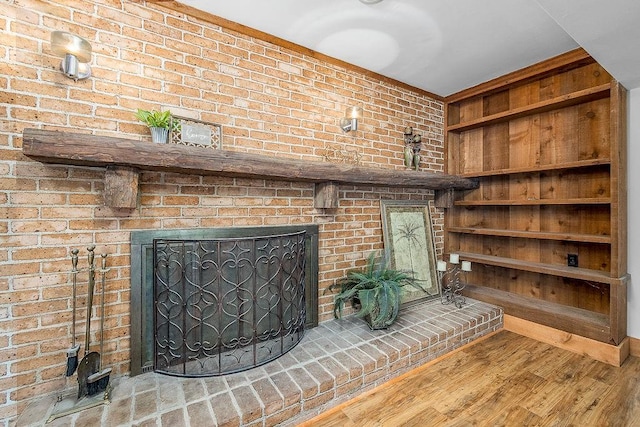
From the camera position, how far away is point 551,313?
7.57 ft

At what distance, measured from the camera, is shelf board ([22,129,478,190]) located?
1213 millimetres

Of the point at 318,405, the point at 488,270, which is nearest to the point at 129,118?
the point at 318,405

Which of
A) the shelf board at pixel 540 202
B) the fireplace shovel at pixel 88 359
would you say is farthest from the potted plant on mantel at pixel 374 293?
the fireplace shovel at pixel 88 359

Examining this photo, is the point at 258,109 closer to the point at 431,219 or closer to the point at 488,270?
the point at 431,219

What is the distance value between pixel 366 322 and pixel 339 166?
1294 mm

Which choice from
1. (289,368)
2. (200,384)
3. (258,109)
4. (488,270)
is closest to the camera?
(200,384)

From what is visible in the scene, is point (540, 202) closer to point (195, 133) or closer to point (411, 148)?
point (411, 148)

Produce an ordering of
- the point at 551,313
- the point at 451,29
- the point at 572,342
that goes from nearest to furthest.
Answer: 1. the point at 451,29
2. the point at 572,342
3. the point at 551,313

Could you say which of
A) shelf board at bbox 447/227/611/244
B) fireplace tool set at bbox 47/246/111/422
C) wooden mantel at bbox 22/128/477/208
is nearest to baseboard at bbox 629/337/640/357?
shelf board at bbox 447/227/611/244

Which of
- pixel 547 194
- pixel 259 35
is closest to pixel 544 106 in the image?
pixel 547 194

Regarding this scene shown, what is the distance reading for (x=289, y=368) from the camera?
167 centimetres

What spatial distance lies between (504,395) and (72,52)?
3.10 m

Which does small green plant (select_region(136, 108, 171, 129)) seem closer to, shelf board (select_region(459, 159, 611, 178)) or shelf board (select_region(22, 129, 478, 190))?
shelf board (select_region(22, 129, 478, 190))

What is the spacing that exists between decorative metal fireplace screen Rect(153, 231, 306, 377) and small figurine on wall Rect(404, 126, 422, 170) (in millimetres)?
1477
